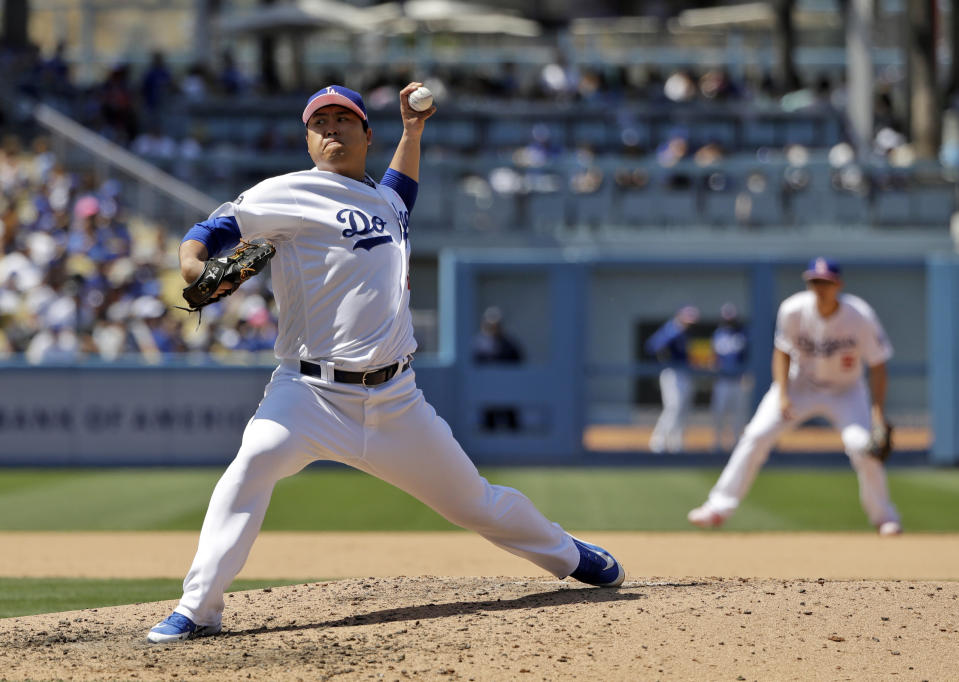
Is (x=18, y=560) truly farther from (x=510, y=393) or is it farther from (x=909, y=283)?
(x=909, y=283)

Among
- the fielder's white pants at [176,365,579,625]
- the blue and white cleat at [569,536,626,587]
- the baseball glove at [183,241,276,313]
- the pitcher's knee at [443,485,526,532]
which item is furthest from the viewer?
the blue and white cleat at [569,536,626,587]

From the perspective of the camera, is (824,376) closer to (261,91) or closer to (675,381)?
(675,381)

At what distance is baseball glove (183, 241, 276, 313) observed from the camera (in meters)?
4.50

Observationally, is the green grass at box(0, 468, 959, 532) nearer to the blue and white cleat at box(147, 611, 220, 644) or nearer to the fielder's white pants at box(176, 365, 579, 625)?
the fielder's white pants at box(176, 365, 579, 625)

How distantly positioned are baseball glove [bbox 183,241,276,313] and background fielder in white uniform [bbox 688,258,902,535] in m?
5.02

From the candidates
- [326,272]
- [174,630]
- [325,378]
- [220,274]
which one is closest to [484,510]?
[325,378]

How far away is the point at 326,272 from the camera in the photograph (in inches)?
195

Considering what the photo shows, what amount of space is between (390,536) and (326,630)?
166 inches

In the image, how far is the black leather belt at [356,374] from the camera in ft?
16.3

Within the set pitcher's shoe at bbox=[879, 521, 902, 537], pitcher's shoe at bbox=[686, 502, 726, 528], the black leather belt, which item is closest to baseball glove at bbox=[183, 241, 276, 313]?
the black leather belt

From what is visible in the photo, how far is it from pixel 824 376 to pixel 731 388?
6.14 m

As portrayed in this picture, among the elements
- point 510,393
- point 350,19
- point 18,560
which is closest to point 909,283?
point 510,393

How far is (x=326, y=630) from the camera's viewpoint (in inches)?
201

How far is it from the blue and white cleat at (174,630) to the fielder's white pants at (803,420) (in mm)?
4941
